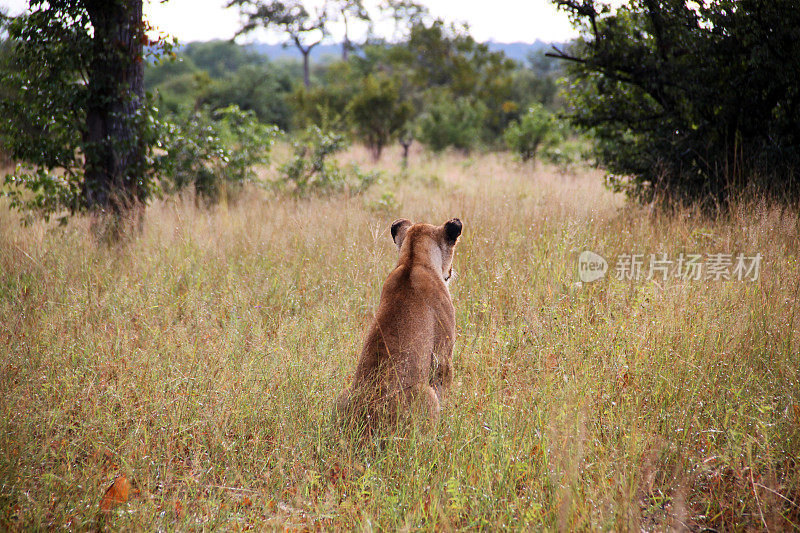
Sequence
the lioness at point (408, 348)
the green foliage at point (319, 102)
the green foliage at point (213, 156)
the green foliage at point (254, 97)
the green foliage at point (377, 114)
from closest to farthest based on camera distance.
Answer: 1. the lioness at point (408, 348)
2. the green foliage at point (213, 156)
3. the green foliage at point (377, 114)
4. the green foliage at point (319, 102)
5. the green foliage at point (254, 97)

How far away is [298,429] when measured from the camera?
119 inches

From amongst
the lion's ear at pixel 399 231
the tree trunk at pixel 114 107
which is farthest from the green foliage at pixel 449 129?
the lion's ear at pixel 399 231

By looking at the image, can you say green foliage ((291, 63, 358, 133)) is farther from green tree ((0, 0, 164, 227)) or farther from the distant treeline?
green tree ((0, 0, 164, 227))

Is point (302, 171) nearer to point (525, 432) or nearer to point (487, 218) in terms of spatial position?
point (487, 218)

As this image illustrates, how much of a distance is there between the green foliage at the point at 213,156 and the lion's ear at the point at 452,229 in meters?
5.80

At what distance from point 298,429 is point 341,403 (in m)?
0.29

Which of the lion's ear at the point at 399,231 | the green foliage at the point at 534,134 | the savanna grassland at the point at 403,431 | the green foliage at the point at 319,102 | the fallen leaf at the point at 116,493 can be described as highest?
the green foliage at the point at 319,102

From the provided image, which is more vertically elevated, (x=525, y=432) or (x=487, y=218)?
(x=487, y=218)

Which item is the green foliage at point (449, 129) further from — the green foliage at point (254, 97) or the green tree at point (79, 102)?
the green tree at point (79, 102)

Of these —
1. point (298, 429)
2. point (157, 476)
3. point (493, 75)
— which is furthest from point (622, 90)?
point (493, 75)

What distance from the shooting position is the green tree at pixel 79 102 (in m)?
6.40

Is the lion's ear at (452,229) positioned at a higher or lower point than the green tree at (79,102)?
lower

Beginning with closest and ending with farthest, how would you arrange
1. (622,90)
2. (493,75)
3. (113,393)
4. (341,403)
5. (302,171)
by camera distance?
(341,403) < (113,393) < (622,90) < (302,171) < (493,75)

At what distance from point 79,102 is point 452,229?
219 inches
